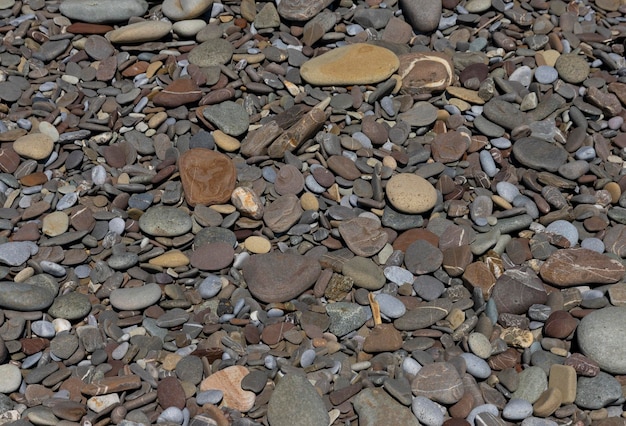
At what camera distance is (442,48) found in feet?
16.7

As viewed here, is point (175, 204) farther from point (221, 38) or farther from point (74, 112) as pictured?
point (221, 38)

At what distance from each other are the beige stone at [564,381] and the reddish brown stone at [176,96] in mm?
2719

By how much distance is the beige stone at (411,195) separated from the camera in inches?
163

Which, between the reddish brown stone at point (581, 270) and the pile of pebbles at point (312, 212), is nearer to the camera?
the pile of pebbles at point (312, 212)

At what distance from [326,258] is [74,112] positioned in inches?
77.8

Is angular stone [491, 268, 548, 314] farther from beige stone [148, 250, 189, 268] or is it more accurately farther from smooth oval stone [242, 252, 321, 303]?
beige stone [148, 250, 189, 268]

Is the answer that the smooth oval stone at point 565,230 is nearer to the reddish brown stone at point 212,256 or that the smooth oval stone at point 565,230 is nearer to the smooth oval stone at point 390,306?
the smooth oval stone at point 390,306

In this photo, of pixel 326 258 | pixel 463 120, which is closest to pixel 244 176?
pixel 326 258

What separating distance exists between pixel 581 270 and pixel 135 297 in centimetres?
239

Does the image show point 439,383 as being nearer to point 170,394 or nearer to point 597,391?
point 597,391

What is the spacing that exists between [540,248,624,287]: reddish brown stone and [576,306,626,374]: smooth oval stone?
29 cm

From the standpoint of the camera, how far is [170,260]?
156 inches

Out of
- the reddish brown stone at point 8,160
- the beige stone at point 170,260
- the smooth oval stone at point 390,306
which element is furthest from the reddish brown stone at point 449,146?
the reddish brown stone at point 8,160

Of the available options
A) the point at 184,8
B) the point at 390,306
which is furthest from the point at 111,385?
the point at 184,8
